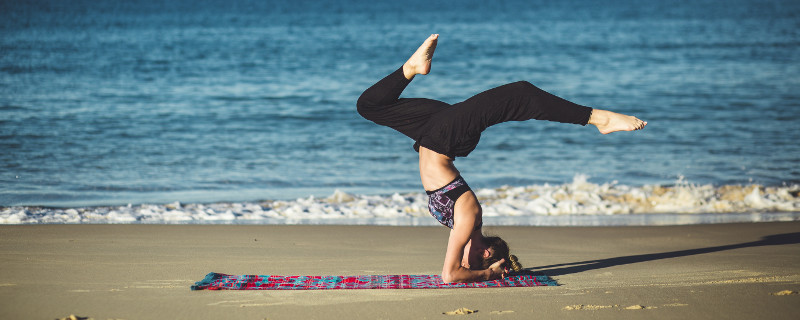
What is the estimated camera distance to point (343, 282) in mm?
5340

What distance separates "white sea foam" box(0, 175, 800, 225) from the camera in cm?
850

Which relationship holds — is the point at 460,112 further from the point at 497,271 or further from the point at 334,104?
the point at 334,104

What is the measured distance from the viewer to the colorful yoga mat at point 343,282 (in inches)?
203

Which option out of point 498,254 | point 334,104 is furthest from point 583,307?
point 334,104

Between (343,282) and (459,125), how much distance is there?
54.5 inches

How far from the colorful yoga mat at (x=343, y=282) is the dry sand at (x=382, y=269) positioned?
0.11 meters

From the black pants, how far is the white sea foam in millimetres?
3190

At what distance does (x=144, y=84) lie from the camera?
73.0 ft

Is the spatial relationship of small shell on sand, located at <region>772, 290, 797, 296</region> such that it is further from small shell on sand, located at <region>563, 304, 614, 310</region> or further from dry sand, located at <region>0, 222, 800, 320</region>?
small shell on sand, located at <region>563, 304, 614, 310</region>

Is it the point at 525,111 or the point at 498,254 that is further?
the point at 498,254

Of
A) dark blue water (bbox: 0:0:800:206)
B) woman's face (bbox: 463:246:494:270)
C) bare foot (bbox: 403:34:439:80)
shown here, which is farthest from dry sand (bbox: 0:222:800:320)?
dark blue water (bbox: 0:0:800:206)

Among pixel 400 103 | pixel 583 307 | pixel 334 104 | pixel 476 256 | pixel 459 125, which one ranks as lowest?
pixel 583 307

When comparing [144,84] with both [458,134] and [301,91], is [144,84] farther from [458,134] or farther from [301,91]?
[458,134]

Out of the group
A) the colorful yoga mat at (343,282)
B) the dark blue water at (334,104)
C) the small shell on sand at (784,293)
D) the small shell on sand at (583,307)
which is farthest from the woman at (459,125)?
the dark blue water at (334,104)
